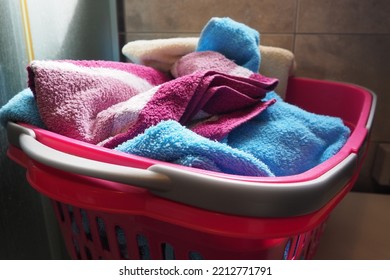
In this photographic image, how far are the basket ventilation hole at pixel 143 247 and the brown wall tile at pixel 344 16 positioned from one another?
59 cm

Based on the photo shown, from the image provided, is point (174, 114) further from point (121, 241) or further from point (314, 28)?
point (314, 28)

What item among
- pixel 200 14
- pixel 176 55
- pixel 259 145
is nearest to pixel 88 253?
pixel 259 145

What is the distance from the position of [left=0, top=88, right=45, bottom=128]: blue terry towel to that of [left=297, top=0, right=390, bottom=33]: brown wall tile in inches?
22.8

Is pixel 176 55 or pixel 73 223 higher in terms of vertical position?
pixel 176 55

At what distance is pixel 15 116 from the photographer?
15.4 inches

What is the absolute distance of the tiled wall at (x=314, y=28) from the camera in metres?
0.73

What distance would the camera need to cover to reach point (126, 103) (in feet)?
1.40

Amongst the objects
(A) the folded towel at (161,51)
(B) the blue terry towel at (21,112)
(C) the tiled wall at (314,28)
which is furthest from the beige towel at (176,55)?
(B) the blue terry towel at (21,112)

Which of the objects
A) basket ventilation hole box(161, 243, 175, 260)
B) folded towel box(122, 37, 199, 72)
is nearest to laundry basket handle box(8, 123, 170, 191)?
basket ventilation hole box(161, 243, 175, 260)

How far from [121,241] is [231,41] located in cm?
37

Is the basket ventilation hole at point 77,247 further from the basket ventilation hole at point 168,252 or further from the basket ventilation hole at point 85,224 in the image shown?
the basket ventilation hole at point 168,252

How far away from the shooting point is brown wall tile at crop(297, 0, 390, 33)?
0.72 m

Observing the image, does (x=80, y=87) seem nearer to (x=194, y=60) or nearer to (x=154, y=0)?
(x=194, y=60)
